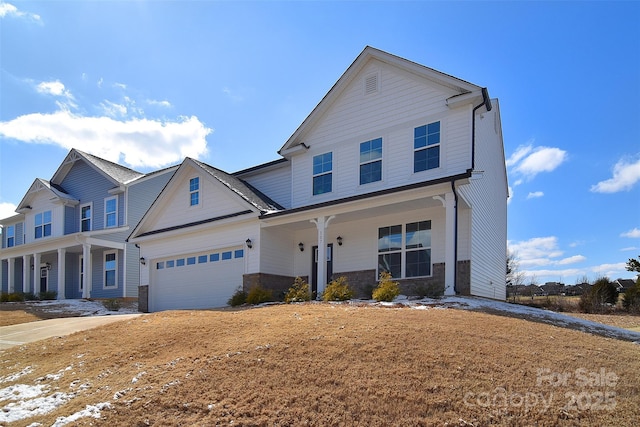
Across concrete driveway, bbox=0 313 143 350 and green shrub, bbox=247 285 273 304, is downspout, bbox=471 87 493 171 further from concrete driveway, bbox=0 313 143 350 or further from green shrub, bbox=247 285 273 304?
concrete driveway, bbox=0 313 143 350

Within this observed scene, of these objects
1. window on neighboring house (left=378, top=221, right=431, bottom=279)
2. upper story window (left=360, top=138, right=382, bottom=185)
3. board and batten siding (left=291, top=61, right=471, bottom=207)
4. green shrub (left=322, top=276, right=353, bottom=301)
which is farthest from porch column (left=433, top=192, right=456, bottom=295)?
upper story window (left=360, top=138, right=382, bottom=185)

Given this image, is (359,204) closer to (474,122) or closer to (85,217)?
(474,122)

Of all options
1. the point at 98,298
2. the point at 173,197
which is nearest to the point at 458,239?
the point at 173,197

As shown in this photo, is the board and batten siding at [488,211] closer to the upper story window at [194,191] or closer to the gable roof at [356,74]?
the gable roof at [356,74]

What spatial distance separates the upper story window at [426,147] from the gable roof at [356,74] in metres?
1.35

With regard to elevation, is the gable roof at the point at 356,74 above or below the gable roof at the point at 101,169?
above

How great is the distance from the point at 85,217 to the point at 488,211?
24447 mm

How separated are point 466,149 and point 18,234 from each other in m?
33.4

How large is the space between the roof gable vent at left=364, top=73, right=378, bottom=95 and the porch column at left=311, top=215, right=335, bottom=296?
16.5 ft

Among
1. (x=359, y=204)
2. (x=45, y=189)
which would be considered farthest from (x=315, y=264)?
(x=45, y=189)

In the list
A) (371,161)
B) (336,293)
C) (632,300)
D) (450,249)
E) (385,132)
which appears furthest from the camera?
(632,300)

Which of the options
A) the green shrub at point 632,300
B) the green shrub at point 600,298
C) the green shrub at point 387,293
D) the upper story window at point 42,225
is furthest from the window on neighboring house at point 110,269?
the green shrub at point 632,300

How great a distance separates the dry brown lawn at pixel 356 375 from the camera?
5.27m

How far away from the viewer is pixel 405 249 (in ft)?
52.0
